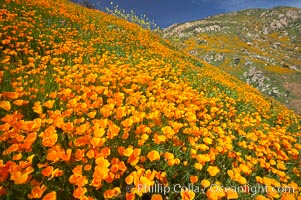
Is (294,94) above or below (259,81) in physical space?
below

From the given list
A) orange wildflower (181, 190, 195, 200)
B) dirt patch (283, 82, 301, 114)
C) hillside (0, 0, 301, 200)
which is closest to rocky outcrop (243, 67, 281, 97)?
dirt patch (283, 82, 301, 114)

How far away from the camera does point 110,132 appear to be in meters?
2.73

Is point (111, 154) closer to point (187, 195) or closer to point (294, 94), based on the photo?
point (187, 195)

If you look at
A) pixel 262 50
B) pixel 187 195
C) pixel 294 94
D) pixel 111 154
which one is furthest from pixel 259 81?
pixel 187 195

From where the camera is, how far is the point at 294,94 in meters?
38.3

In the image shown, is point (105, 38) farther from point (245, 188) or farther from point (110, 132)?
point (245, 188)

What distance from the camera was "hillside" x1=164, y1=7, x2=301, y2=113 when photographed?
4000 centimetres

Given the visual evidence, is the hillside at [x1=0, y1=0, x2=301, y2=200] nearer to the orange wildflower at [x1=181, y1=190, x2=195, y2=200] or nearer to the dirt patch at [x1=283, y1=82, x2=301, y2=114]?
the orange wildflower at [x1=181, y1=190, x2=195, y2=200]

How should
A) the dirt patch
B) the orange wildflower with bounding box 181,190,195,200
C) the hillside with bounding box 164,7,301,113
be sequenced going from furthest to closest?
the hillside with bounding box 164,7,301,113
the dirt patch
the orange wildflower with bounding box 181,190,195,200

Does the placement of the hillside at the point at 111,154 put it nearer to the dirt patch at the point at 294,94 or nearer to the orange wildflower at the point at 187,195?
the orange wildflower at the point at 187,195

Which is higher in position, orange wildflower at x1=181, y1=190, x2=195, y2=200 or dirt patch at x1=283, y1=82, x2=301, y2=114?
dirt patch at x1=283, y1=82, x2=301, y2=114

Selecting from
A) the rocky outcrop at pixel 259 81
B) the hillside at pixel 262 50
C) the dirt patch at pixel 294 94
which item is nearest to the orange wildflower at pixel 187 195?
the hillside at pixel 262 50

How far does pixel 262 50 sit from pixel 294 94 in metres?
38.6

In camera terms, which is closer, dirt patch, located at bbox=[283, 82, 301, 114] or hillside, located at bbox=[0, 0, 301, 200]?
hillside, located at bbox=[0, 0, 301, 200]
